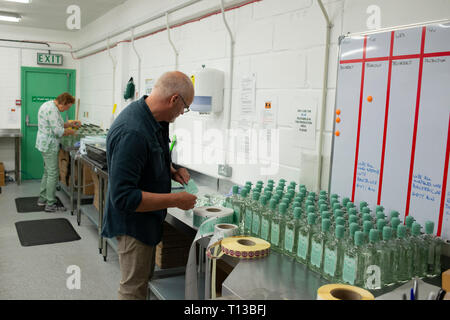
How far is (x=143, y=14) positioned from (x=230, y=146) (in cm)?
227

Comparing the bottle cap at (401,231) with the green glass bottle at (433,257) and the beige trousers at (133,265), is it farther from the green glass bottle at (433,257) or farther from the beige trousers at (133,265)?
the beige trousers at (133,265)

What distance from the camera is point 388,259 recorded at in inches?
56.6

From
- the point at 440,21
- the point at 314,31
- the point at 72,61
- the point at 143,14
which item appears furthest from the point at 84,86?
the point at 440,21

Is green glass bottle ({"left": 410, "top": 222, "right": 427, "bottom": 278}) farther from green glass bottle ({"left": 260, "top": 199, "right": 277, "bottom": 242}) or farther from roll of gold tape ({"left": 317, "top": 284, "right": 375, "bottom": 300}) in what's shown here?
green glass bottle ({"left": 260, "top": 199, "right": 277, "bottom": 242})

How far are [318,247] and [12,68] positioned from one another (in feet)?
23.2

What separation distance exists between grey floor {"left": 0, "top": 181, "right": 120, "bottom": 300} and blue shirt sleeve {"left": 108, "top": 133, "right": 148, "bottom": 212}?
1.52 meters

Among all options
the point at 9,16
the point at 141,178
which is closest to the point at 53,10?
the point at 9,16

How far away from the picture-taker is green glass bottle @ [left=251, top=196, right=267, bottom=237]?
1.85 meters

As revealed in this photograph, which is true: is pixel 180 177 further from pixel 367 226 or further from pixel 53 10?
pixel 53 10

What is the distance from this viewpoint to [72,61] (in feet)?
24.7

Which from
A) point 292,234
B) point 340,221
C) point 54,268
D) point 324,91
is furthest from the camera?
point 54,268

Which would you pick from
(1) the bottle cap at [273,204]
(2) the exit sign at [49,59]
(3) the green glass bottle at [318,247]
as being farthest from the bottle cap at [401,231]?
(2) the exit sign at [49,59]

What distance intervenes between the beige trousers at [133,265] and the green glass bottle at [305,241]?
0.78 m
